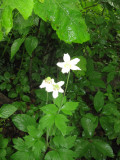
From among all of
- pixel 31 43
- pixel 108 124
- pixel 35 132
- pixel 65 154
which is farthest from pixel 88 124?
pixel 31 43

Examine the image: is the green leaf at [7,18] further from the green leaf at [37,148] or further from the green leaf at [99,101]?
the green leaf at [99,101]

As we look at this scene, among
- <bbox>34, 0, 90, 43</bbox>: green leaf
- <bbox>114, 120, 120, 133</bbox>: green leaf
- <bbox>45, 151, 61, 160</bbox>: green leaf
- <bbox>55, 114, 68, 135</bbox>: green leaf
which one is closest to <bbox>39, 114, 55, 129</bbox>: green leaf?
<bbox>55, 114, 68, 135</bbox>: green leaf

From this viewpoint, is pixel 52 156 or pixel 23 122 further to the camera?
pixel 23 122

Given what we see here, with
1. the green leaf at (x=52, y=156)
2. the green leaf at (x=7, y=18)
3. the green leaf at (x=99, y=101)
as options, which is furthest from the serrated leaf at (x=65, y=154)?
the green leaf at (x=7, y=18)

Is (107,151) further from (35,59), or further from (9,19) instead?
(9,19)

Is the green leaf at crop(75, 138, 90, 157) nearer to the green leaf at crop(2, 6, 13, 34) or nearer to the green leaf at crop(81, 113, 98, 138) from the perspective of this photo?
the green leaf at crop(81, 113, 98, 138)

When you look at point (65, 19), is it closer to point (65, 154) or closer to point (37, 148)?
point (37, 148)

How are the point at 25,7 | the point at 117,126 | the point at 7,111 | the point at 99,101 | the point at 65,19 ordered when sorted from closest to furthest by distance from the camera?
the point at 25,7, the point at 65,19, the point at 7,111, the point at 117,126, the point at 99,101

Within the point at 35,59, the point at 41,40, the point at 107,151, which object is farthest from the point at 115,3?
the point at 107,151
